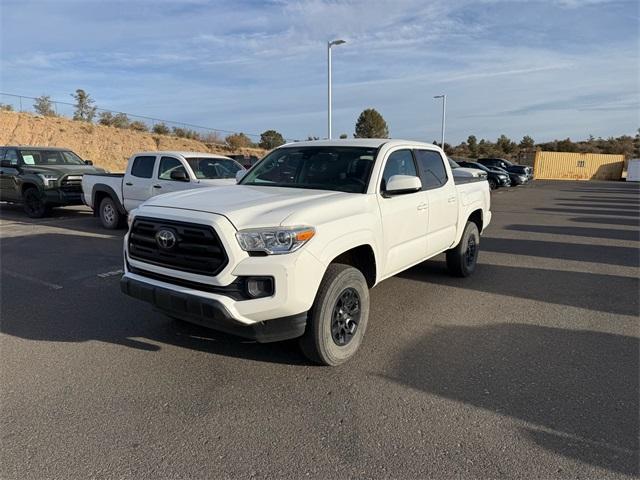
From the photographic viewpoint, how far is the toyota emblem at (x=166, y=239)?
3469mm

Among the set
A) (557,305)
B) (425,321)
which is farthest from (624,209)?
(425,321)

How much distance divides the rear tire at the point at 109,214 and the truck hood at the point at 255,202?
668 centimetres

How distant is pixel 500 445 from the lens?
273 centimetres

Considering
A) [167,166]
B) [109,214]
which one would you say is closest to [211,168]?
[167,166]

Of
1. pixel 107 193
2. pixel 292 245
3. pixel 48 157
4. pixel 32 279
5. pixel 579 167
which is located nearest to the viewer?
pixel 292 245

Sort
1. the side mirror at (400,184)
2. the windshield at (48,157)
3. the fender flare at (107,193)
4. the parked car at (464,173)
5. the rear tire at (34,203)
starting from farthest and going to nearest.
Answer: the windshield at (48,157) < the rear tire at (34,203) < the parked car at (464,173) < the fender flare at (107,193) < the side mirror at (400,184)

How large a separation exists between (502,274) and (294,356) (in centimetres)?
410

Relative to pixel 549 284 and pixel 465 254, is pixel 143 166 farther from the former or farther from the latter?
pixel 549 284

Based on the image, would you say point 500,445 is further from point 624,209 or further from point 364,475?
point 624,209

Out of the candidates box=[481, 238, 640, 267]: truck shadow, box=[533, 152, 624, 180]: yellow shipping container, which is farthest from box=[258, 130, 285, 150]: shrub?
box=[481, 238, 640, 267]: truck shadow

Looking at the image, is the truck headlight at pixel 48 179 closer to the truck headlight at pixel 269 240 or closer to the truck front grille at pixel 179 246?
the truck front grille at pixel 179 246

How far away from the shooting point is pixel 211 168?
31.9 ft

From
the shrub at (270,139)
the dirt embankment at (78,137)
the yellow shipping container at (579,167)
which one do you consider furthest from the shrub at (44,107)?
the yellow shipping container at (579,167)

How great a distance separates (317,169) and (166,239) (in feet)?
5.81
